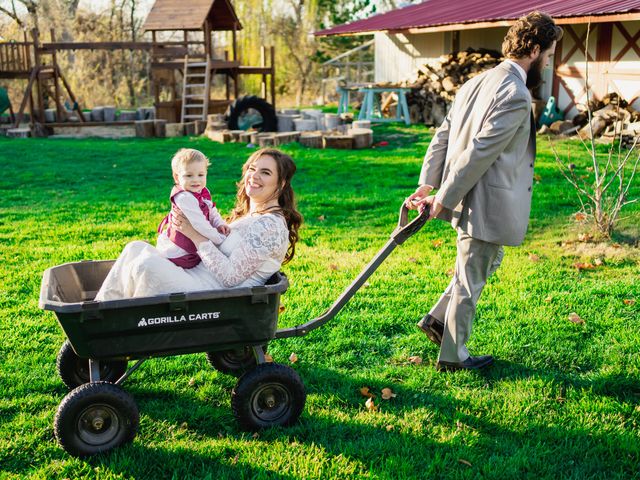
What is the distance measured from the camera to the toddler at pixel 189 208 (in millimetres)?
3568

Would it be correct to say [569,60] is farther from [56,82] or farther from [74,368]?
→ [74,368]

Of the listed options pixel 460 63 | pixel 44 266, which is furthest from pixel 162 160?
pixel 460 63

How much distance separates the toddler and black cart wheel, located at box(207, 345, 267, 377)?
0.79m

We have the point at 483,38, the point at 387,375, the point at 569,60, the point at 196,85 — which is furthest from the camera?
the point at 196,85

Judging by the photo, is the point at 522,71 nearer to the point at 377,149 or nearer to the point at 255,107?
the point at 377,149

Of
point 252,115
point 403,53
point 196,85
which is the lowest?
point 252,115

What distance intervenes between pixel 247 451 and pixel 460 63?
50.0ft

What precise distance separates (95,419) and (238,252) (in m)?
1.00

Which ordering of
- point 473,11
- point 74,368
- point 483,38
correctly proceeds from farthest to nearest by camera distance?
1. point 483,38
2. point 473,11
3. point 74,368

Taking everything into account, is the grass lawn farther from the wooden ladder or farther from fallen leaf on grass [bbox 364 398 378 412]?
the wooden ladder

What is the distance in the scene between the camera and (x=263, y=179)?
3.65 m

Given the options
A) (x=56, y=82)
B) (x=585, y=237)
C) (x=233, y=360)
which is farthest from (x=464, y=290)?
(x=56, y=82)

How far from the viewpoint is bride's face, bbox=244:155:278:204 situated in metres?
3.65

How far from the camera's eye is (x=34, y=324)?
4.87 metres
